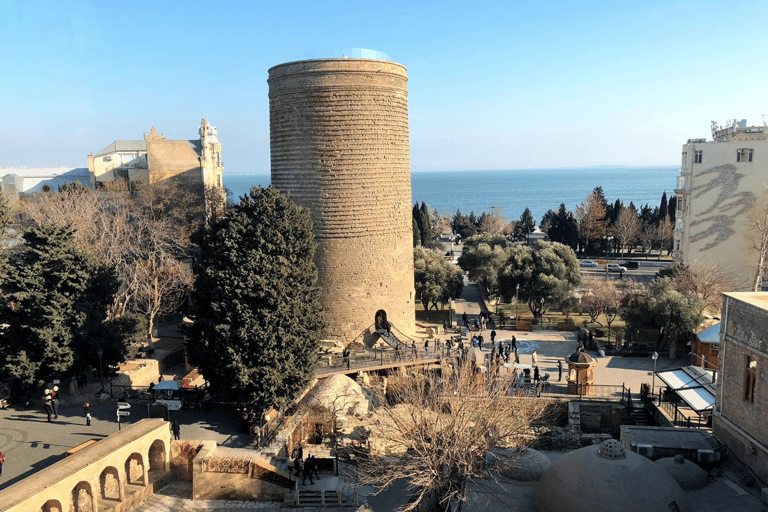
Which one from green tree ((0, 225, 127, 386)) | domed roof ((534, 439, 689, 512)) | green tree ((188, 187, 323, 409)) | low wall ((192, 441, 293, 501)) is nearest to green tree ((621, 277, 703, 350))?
domed roof ((534, 439, 689, 512))

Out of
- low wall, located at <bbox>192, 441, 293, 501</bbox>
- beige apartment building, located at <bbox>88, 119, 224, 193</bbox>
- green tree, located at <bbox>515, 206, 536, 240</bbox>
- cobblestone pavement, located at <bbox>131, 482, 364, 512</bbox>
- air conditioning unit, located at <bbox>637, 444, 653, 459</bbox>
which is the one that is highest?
beige apartment building, located at <bbox>88, 119, 224, 193</bbox>

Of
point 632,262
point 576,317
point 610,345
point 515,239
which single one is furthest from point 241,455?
point 515,239

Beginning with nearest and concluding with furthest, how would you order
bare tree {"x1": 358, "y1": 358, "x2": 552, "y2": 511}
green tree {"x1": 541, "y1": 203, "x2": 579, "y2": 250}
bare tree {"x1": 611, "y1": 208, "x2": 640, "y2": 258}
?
1. bare tree {"x1": 358, "y1": 358, "x2": 552, "y2": 511}
2. bare tree {"x1": 611, "y1": 208, "x2": 640, "y2": 258}
3. green tree {"x1": 541, "y1": 203, "x2": 579, "y2": 250}

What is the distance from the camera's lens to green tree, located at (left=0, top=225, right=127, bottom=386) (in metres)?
18.1

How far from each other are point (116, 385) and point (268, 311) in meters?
7.14

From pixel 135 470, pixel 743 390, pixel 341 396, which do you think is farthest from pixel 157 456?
pixel 743 390

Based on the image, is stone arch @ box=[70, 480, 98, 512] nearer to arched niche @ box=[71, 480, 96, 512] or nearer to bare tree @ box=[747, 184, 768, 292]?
arched niche @ box=[71, 480, 96, 512]

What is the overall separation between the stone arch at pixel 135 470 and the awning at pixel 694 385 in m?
15.3

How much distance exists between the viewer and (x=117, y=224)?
92.5 feet

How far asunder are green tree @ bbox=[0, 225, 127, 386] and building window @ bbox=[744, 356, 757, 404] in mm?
18294

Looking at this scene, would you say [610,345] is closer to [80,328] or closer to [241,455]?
[241,455]

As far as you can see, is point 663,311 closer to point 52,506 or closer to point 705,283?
point 705,283

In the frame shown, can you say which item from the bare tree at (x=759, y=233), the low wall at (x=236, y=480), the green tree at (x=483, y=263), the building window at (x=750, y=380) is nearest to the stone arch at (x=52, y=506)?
the low wall at (x=236, y=480)

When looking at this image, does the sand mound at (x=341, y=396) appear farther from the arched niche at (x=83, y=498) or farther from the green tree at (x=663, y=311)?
the green tree at (x=663, y=311)
